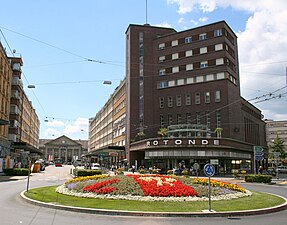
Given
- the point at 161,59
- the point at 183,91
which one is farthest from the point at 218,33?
the point at 183,91

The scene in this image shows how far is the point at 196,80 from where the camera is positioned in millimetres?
66375

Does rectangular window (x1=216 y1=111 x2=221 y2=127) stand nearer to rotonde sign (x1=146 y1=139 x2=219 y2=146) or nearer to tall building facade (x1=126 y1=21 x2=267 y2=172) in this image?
tall building facade (x1=126 y1=21 x2=267 y2=172)

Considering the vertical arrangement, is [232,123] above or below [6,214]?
above

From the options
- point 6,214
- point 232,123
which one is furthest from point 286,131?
point 6,214

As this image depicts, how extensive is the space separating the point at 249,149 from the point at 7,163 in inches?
1685

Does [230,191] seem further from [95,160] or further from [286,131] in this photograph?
[286,131]

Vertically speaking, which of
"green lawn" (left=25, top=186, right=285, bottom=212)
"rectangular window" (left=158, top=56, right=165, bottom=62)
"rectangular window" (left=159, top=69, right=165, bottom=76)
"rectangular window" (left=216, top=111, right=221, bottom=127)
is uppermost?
"rectangular window" (left=158, top=56, right=165, bottom=62)

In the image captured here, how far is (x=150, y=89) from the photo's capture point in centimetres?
7144

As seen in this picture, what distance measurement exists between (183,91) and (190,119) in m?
5.80

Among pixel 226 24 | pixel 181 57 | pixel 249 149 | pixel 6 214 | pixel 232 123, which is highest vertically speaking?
pixel 226 24

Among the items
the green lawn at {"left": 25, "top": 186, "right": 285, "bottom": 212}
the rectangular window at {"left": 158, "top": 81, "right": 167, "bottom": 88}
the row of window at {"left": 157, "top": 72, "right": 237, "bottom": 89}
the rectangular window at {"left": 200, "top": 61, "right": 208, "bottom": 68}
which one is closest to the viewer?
the green lawn at {"left": 25, "top": 186, "right": 285, "bottom": 212}

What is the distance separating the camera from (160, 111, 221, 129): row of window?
63.8 meters

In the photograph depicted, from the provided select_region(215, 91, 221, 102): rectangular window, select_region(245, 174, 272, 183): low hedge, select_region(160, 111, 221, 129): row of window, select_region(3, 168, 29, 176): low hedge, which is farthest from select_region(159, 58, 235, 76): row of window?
select_region(3, 168, 29, 176): low hedge

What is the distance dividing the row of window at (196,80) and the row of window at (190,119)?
242 inches
